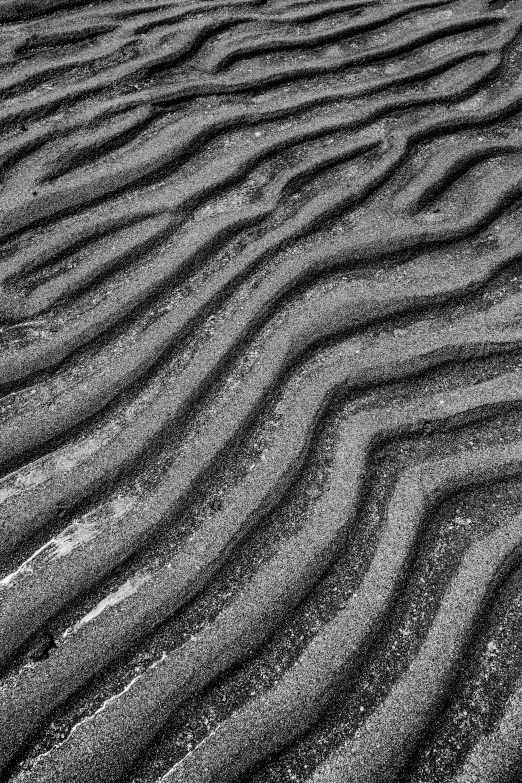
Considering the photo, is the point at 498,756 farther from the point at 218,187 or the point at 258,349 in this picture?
the point at 218,187

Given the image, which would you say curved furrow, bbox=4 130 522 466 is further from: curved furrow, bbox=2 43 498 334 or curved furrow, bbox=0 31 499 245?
curved furrow, bbox=0 31 499 245

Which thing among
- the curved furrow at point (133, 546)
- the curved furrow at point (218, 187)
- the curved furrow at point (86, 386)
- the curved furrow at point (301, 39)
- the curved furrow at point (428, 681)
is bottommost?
the curved furrow at point (428, 681)

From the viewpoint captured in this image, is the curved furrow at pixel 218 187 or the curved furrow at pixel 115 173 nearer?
the curved furrow at pixel 218 187

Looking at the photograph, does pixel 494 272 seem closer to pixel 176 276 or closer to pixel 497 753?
pixel 176 276

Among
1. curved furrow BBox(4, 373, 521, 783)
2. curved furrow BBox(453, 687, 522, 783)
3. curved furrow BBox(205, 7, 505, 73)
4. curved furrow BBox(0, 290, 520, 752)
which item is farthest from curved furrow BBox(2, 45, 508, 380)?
curved furrow BBox(453, 687, 522, 783)

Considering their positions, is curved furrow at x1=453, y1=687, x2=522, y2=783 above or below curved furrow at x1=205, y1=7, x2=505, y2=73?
below

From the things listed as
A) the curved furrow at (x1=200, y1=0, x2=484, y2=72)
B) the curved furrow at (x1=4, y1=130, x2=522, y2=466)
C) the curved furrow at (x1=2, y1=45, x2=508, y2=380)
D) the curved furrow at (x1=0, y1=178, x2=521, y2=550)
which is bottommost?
the curved furrow at (x1=0, y1=178, x2=521, y2=550)

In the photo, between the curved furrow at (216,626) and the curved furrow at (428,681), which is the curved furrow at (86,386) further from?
the curved furrow at (428,681)

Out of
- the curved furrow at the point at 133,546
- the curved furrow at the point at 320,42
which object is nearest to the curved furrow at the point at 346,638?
the curved furrow at the point at 133,546
